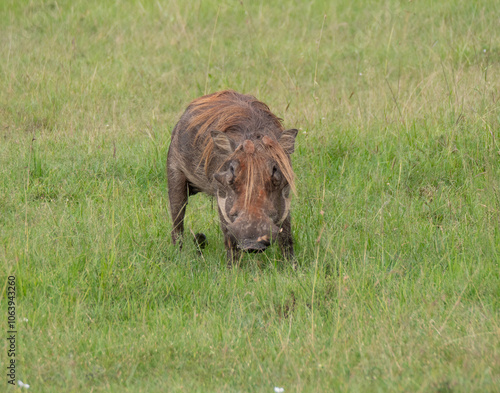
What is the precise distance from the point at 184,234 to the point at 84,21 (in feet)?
17.2

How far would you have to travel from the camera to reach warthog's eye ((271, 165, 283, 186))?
156 inches

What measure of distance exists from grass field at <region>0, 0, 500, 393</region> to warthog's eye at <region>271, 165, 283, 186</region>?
448mm

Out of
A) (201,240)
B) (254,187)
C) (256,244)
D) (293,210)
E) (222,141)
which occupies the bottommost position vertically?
(201,240)

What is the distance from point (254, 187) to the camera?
3.85 m

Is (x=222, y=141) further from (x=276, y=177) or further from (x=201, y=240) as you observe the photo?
(x=201, y=240)

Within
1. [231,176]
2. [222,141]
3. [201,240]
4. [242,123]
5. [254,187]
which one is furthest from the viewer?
[201,240]

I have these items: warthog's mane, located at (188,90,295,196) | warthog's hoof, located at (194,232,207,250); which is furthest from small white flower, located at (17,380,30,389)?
warthog's hoof, located at (194,232,207,250)

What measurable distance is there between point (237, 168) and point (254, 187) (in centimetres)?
16

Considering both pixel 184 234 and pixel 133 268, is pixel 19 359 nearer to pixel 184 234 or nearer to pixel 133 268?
pixel 133 268

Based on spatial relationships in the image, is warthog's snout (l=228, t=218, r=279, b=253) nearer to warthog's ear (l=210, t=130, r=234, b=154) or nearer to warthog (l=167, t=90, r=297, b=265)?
warthog (l=167, t=90, r=297, b=265)

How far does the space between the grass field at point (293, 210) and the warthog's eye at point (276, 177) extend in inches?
17.6

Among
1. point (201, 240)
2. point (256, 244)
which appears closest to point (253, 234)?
point (256, 244)

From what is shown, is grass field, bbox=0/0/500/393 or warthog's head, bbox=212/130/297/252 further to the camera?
warthog's head, bbox=212/130/297/252

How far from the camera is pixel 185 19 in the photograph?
915 centimetres
